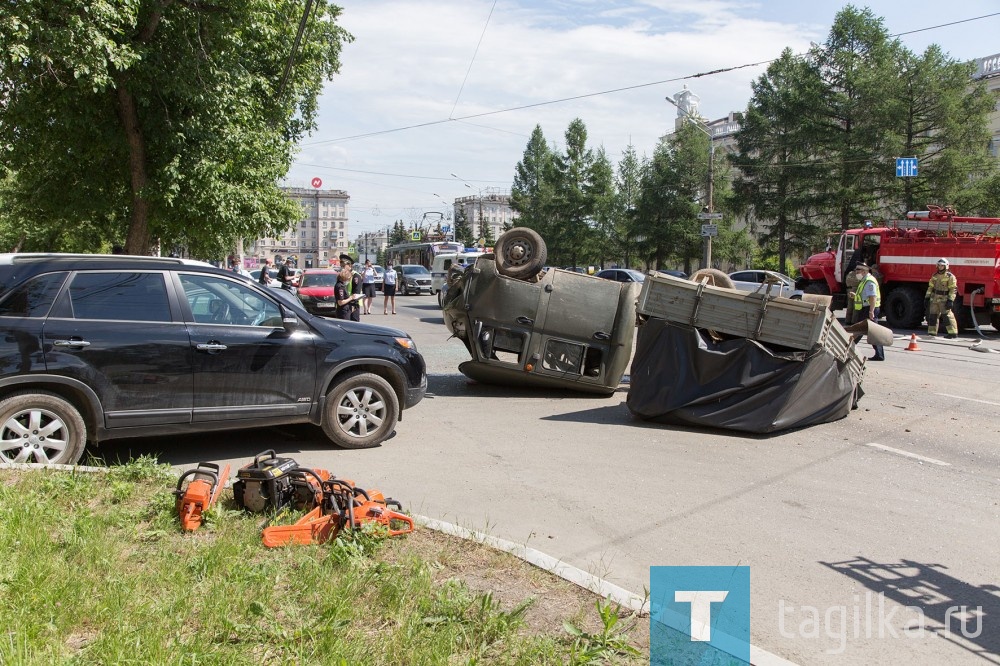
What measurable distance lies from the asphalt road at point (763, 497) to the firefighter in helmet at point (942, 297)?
34.9ft

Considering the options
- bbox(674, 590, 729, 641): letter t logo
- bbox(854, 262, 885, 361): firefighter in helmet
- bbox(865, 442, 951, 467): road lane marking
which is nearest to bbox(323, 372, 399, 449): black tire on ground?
bbox(674, 590, 729, 641): letter t logo

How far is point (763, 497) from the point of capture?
6141 mm

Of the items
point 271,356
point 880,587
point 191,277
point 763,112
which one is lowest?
point 880,587

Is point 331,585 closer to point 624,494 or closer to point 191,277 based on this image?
point 624,494

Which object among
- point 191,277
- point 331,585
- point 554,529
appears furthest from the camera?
point 191,277

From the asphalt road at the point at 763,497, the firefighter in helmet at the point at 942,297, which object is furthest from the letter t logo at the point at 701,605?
the firefighter in helmet at the point at 942,297

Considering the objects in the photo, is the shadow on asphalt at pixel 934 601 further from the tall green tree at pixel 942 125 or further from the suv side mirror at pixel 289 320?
the tall green tree at pixel 942 125

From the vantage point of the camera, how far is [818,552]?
4.95m

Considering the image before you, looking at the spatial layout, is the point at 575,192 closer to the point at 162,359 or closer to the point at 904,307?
the point at 904,307

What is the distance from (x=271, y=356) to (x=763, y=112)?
143 ft

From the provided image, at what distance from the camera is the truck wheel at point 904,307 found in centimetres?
2194

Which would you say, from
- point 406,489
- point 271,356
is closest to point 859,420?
point 406,489

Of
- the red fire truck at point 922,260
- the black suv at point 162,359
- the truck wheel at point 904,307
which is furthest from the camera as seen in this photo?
the truck wheel at point 904,307

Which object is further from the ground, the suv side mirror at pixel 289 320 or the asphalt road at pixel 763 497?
the suv side mirror at pixel 289 320
